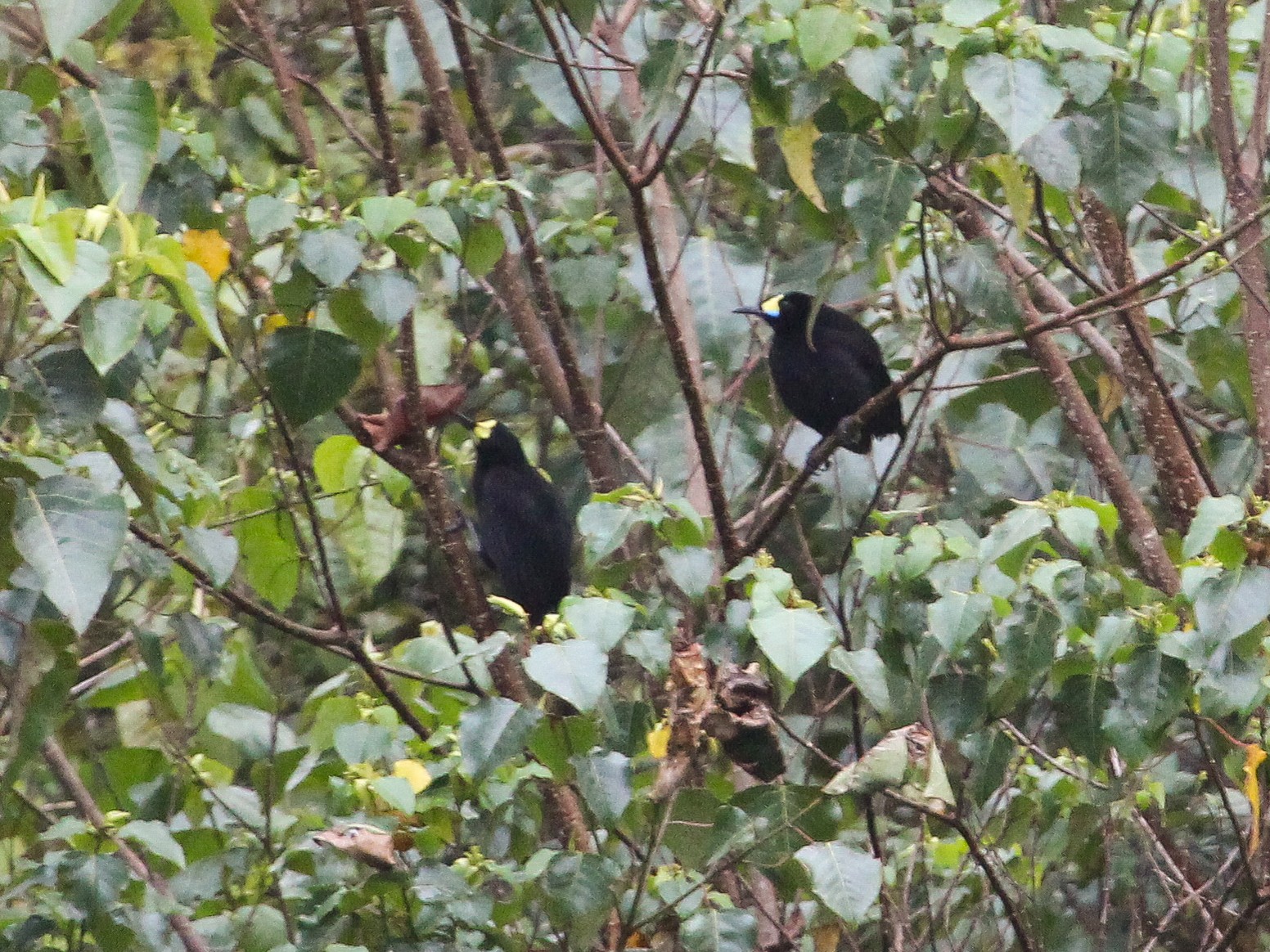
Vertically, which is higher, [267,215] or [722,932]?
[267,215]

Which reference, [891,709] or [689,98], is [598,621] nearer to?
[891,709]

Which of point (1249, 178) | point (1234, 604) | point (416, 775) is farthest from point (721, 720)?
point (1249, 178)

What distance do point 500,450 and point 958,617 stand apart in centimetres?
294

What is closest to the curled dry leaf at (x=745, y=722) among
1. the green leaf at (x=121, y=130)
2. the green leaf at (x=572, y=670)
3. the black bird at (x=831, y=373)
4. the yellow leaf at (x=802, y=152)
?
the green leaf at (x=572, y=670)

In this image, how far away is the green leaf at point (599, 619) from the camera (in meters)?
2.17

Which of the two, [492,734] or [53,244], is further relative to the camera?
[492,734]

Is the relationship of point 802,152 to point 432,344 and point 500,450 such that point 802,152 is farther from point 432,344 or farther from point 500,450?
point 500,450

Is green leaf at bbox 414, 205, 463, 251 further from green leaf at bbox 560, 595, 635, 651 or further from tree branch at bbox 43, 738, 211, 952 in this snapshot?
tree branch at bbox 43, 738, 211, 952

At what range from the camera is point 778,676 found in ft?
8.48

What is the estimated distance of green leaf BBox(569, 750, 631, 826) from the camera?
227 cm

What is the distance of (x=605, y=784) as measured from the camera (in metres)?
2.29

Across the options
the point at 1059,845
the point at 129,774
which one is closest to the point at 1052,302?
the point at 1059,845

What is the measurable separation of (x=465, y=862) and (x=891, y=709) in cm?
69

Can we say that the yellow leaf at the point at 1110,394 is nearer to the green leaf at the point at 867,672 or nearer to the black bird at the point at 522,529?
the green leaf at the point at 867,672
